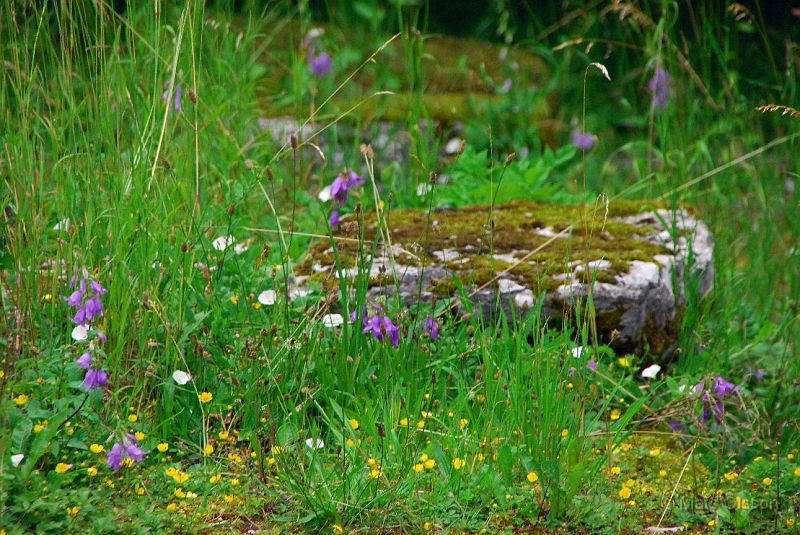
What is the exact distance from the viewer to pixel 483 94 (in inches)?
220

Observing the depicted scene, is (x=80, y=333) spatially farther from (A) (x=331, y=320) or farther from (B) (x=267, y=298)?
(A) (x=331, y=320)

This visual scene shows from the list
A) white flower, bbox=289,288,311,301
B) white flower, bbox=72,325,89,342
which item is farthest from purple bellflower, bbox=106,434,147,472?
white flower, bbox=289,288,311,301

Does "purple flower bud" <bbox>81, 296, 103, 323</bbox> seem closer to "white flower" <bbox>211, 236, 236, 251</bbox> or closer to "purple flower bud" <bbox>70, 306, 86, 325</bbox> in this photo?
"purple flower bud" <bbox>70, 306, 86, 325</bbox>

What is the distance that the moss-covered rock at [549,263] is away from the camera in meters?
3.05

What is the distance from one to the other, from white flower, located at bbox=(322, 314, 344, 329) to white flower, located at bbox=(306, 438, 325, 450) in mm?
336

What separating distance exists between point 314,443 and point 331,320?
449mm

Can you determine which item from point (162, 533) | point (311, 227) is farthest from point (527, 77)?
point (162, 533)

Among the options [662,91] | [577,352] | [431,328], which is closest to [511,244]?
[431,328]

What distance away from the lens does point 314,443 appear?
2.22 m

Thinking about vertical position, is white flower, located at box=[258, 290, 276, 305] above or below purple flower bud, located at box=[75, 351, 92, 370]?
below

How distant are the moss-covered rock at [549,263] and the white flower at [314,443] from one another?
0.55 m

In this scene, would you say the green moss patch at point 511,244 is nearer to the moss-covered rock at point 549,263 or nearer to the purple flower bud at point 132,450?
the moss-covered rock at point 549,263

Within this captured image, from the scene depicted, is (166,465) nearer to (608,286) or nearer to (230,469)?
(230,469)

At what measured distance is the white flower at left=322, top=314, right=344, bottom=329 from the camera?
2535 mm
